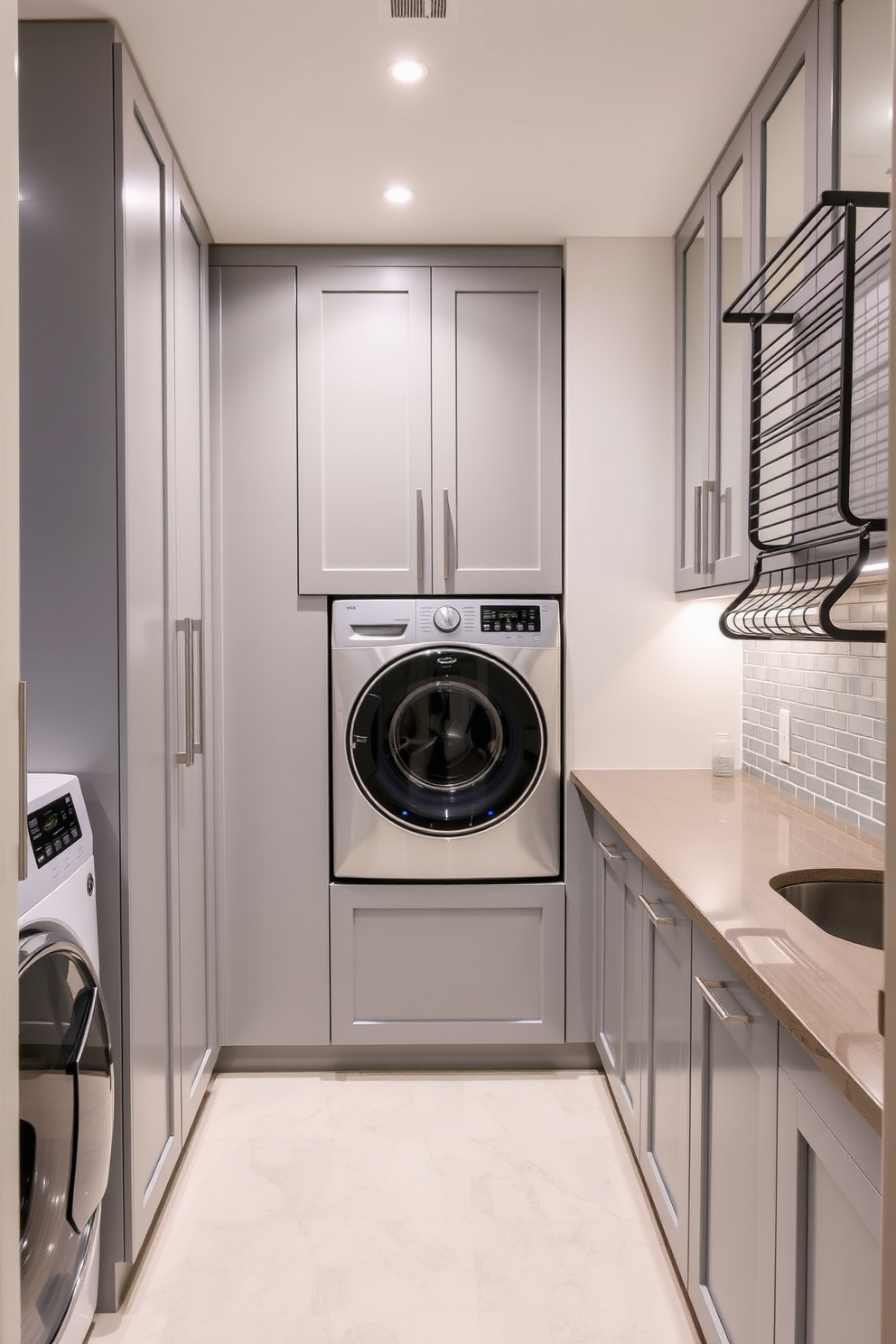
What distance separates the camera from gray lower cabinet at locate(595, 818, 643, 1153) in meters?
2.06

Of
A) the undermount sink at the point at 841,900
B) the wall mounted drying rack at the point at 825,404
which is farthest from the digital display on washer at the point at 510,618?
the undermount sink at the point at 841,900

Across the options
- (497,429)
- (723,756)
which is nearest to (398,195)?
(497,429)

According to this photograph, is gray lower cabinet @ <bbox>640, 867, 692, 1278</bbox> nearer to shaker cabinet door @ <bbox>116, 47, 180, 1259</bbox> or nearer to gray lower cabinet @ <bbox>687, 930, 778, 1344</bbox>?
gray lower cabinet @ <bbox>687, 930, 778, 1344</bbox>

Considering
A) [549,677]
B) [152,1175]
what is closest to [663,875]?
[549,677]

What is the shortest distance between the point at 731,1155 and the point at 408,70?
209 centimetres

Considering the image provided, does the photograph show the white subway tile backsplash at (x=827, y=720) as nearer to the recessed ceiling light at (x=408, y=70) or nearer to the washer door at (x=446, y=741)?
the washer door at (x=446, y=741)

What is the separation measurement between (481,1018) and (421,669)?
3.52ft

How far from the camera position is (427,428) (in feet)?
8.74

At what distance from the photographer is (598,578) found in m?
2.69

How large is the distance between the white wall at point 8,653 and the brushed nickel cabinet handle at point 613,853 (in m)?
1.58

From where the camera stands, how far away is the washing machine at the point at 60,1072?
133 cm

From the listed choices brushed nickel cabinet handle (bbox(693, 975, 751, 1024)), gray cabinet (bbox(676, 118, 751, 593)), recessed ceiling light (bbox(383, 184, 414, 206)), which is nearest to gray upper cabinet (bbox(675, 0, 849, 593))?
gray cabinet (bbox(676, 118, 751, 593))

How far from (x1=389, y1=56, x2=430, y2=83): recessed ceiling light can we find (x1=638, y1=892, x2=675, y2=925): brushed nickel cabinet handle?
5.79ft

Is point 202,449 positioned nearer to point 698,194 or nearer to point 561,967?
point 698,194
